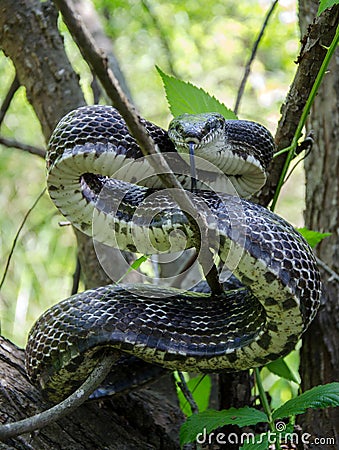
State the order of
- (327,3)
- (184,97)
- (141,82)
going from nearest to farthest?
1. (327,3)
2. (184,97)
3. (141,82)

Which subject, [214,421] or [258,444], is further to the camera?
[214,421]

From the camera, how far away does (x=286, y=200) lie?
6.70 m

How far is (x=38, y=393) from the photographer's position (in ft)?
5.73

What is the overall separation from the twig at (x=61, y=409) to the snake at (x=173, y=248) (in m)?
0.06

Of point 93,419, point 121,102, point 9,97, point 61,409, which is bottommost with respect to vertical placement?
point 93,419

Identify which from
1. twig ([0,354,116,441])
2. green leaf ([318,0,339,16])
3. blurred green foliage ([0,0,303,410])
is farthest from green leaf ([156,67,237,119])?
blurred green foliage ([0,0,303,410])

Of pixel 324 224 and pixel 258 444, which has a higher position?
pixel 324 224

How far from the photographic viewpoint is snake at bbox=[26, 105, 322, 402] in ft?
4.62

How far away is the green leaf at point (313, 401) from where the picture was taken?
58.7 inches

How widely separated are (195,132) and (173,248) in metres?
0.31

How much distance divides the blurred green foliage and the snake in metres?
2.12

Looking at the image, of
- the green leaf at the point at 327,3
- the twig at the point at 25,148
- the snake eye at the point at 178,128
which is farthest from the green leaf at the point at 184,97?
the twig at the point at 25,148

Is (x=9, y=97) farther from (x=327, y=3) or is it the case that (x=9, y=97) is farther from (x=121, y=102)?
(x=121, y=102)

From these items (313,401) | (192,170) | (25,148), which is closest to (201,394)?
(313,401)
